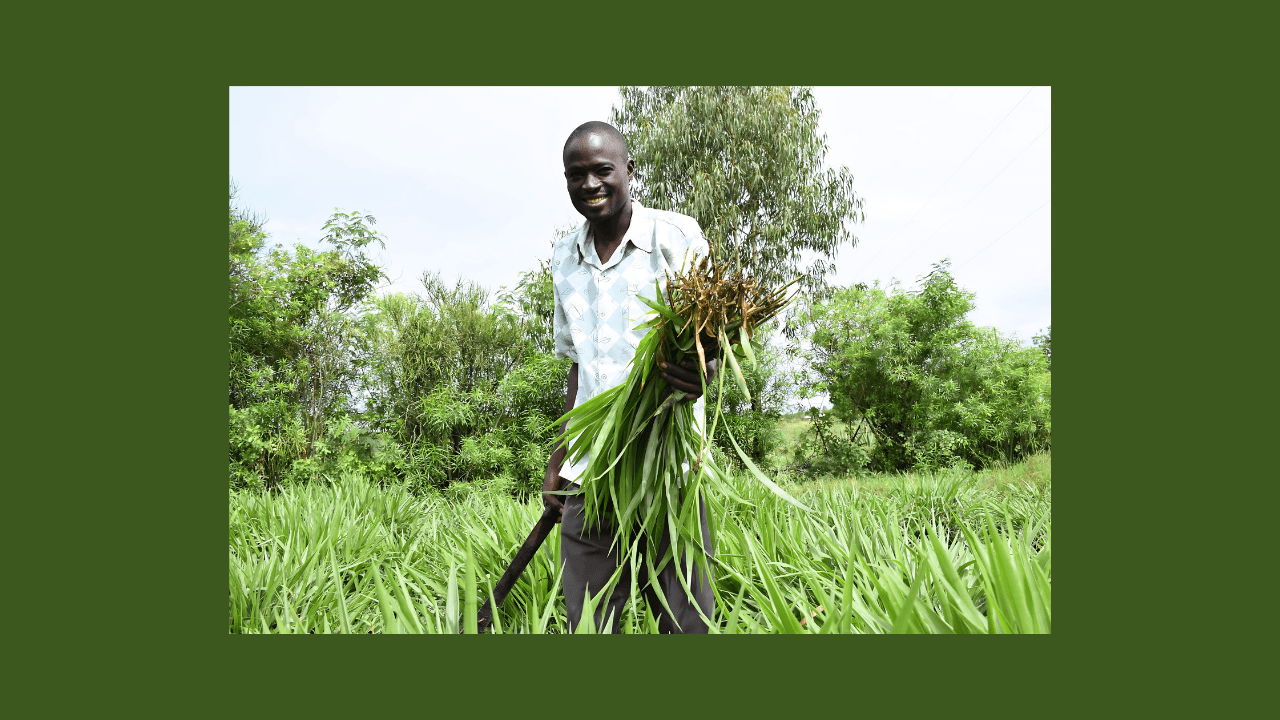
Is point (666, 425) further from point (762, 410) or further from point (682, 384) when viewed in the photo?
point (762, 410)

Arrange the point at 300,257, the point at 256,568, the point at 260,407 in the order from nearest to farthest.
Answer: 1. the point at 256,568
2. the point at 260,407
3. the point at 300,257

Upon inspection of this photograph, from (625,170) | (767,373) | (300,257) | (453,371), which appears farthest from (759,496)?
(300,257)

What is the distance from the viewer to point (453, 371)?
5.22 m

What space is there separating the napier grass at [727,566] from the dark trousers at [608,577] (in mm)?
59

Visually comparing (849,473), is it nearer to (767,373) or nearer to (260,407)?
(767,373)

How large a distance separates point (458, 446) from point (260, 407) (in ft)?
4.92

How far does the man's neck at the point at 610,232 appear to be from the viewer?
1.60 metres

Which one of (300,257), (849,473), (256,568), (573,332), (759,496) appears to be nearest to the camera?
(573,332)

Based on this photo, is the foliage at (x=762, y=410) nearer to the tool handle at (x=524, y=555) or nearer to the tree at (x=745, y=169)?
the tree at (x=745, y=169)

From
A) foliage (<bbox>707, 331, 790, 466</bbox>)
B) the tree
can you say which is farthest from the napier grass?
the tree

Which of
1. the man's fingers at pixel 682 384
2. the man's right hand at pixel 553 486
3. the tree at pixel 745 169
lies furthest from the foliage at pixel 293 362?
the man's fingers at pixel 682 384

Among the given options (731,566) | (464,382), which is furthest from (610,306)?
(464,382)

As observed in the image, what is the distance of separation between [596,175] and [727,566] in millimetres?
1075

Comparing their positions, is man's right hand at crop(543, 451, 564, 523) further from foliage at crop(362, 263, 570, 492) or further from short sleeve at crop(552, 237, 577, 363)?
foliage at crop(362, 263, 570, 492)
